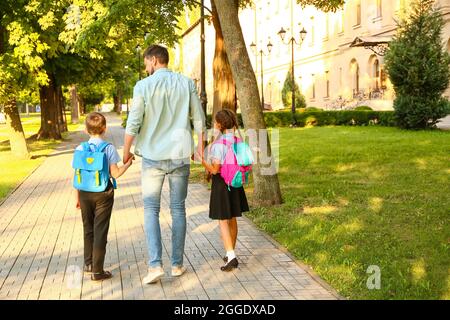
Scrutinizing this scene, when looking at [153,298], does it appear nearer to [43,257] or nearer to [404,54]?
[43,257]

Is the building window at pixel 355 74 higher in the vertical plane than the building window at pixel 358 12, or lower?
lower

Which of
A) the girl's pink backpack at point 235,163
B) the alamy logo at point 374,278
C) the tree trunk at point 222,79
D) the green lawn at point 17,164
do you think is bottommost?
the green lawn at point 17,164

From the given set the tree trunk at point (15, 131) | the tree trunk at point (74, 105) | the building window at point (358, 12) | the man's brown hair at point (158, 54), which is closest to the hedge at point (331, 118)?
the building window at point (358, 12)

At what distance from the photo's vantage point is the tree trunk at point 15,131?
1983 centimetres

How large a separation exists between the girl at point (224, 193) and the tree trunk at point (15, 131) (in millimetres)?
15223

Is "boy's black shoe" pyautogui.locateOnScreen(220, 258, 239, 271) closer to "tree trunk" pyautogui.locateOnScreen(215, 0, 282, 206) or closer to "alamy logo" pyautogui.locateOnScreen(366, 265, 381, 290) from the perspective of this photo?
"alamy logo" pyautogui.locateOnScreen(366, 265, 381, 290)

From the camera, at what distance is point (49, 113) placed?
95.5 ft

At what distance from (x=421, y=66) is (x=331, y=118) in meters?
9.31

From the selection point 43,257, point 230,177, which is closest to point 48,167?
point 43,257

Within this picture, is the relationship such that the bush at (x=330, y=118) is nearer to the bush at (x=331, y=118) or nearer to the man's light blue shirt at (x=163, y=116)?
the bush at (x=331, y=118)

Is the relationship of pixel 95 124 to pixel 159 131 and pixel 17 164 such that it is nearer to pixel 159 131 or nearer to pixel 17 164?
pixel 159 131

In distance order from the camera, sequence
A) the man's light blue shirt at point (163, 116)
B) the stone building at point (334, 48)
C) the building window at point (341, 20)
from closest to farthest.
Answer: the man's light blue shirt at point (163, 116) < the stone building at point (334, 48) < the building window at point (341, 20)

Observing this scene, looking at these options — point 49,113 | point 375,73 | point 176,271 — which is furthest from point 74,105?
point 176,271

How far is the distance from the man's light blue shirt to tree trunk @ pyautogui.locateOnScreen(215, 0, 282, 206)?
3989 millimetres
